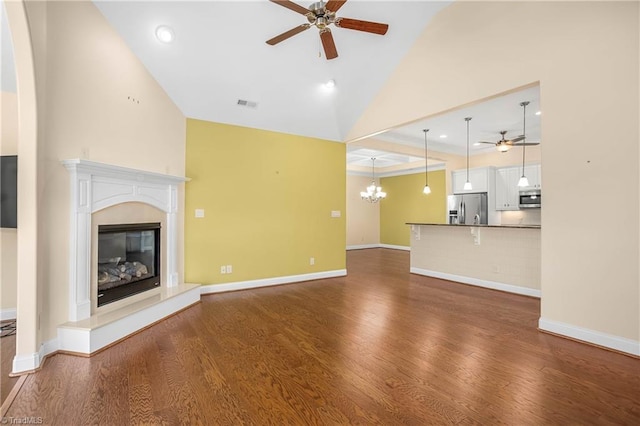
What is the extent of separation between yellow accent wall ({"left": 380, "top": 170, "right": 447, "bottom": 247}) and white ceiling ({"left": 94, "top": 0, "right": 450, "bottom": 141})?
5.37m

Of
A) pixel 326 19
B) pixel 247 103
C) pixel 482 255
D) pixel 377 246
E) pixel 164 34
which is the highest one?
pixel 164 34

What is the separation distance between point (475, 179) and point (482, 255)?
11.2ft

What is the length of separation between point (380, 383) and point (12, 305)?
171 inches

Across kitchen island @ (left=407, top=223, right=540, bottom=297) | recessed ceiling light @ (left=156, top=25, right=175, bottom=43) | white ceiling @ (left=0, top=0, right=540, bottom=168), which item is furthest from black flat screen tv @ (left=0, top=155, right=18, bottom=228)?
kitchen island @ (left=407, top=223, right=540, bottom=297)

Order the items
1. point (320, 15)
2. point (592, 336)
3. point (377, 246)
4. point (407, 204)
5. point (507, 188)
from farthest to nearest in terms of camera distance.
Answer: point (377, 246) → point (407, 204) → point (507, 188) → point (592, 336) → point (320, 15)

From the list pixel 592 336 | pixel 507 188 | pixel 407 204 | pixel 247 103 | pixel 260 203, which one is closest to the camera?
pixel 592 336

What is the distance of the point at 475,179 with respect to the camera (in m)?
7.87

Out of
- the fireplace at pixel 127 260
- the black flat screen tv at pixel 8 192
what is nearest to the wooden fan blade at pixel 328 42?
the fireplace at pixel 127 260

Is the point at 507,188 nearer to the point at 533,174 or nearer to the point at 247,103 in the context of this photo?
the point at 533,174

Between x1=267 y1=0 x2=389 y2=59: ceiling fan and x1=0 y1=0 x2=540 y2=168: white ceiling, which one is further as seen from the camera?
x1=0 y1=0 x2=540 y2=168: white ceiling

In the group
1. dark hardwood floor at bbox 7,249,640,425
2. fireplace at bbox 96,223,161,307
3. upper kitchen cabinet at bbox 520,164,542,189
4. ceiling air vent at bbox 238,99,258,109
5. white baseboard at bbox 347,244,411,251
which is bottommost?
dark hardwood floor at bbox 7,249,640,425

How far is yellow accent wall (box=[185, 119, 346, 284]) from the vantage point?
456cm

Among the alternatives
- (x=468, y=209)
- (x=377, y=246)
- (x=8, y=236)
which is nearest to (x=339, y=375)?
(x=8, y=236)

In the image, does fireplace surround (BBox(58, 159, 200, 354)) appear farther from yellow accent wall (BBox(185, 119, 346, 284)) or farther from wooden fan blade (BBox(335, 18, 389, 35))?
wooden fan blade (BBox(335, 18, 389, 35))
